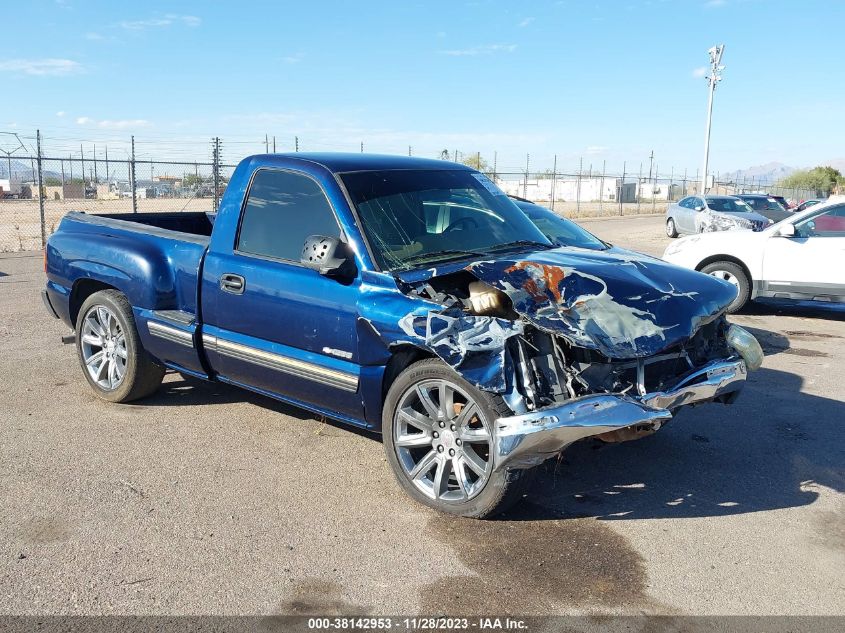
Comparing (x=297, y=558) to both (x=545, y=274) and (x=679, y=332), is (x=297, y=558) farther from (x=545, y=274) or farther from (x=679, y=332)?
(x=679, y=332)

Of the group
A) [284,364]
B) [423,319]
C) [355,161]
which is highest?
[355,161]

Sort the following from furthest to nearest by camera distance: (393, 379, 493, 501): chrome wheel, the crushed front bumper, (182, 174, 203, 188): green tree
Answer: (182, 174, 203, 188): green tree < (393, 379, 493, 501): chrome wheel < the crushed front bumper

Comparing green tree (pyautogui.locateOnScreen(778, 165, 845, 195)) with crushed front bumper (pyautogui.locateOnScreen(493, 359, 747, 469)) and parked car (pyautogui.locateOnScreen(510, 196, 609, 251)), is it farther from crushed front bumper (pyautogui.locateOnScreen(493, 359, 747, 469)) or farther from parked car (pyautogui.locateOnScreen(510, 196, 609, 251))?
crushed front bumper (pyautogui.locateOnScreen(493, 359, 747, 469))

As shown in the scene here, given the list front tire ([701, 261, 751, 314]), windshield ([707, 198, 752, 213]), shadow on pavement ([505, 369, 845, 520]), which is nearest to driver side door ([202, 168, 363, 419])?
shadow on pavement ([505, 369, 845, 520])

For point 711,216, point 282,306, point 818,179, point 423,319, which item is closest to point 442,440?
point 423,319

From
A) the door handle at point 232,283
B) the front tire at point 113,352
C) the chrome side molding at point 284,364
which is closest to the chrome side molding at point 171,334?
the chrome side molding at point 284,364

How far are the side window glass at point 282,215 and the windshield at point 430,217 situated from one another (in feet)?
0.74

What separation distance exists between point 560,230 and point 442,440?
179 inches

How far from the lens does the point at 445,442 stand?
4.03 m

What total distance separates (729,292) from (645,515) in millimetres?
1425

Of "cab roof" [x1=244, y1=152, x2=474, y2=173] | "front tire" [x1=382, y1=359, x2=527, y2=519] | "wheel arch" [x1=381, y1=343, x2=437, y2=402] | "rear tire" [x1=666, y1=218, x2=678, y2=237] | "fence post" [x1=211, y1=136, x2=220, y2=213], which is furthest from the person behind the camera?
"rear tire" [x1=666, y1=218, x2=678, y2=237]

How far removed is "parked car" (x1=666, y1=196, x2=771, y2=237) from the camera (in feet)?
68.1

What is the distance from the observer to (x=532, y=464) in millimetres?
3691

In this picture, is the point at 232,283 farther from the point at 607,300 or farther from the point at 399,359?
the point at 607,300
